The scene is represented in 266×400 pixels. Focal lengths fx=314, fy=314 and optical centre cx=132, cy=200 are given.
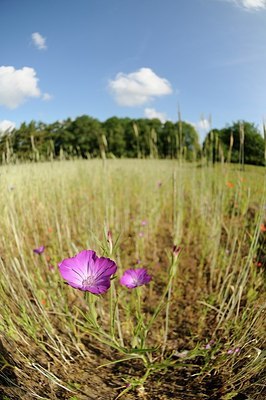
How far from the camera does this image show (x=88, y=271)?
65 centimetres

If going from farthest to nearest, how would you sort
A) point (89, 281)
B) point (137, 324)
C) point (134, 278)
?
point (137, 324) < point (134, 278) < point (89, 281)

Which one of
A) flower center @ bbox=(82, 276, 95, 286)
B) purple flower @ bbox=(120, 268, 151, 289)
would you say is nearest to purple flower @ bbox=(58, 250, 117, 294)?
flower center @ bbox=(82, 276, 95, 286)

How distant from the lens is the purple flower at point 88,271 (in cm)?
60

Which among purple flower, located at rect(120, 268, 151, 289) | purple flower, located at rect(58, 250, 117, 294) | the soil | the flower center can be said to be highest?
purple flower, located at rect(58, 250, 117, 294)

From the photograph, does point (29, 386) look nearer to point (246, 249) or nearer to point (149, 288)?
point (149, 288)

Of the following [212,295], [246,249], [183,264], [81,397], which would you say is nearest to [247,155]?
[246,249]

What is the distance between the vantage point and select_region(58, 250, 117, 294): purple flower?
60 cm

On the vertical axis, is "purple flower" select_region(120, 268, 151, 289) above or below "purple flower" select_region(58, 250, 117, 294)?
below

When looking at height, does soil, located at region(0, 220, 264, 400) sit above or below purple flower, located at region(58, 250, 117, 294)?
below

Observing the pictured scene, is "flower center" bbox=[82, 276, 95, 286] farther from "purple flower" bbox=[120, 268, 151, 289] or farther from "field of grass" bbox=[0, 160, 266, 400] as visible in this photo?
"purple flower" bbox=[120, 268, 151, 289]

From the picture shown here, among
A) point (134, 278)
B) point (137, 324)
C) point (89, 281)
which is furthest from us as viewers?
point (137, 324)

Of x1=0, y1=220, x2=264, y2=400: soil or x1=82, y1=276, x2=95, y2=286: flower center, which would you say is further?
x1=0, y1=220, x2=264, y2=400: soil

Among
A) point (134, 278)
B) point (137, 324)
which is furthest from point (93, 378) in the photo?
point (134, 278)

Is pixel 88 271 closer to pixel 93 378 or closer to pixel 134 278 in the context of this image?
pixel 134 278
